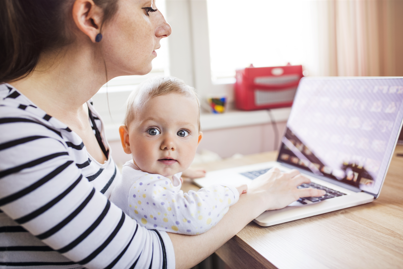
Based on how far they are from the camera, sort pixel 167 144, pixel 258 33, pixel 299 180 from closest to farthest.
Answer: pixel 167 144 < pixel 299 180 < pixel 258 33

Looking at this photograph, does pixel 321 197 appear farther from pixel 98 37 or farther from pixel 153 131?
pixel 98 37

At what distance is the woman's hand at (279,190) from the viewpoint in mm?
709

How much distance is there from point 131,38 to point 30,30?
191 millimetres

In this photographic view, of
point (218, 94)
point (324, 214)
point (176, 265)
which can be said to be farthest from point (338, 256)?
point (218, 94)

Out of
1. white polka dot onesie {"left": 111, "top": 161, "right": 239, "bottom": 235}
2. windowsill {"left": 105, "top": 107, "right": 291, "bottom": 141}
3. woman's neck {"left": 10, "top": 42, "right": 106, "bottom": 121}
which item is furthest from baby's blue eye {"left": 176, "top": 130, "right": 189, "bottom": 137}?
windowsill {"left": 105, "top": 107, "right": 291, "bottom": 141}

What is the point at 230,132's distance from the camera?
69.3 inches

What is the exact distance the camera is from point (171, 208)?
0.60 m

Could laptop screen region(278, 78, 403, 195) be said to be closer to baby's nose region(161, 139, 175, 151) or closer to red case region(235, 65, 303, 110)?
baby's nose region(161, 139, 175, 151)

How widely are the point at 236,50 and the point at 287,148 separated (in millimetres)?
915

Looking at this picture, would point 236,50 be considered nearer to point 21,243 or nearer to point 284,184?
point 284,184

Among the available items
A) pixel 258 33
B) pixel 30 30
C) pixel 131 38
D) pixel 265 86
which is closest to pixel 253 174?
pixel 131 38

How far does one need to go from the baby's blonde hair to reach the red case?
103 centimetres

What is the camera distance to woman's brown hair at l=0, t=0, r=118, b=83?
0.55m

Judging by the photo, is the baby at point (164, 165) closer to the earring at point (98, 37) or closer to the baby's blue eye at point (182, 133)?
the baby's blue eye at point (182, 133)
